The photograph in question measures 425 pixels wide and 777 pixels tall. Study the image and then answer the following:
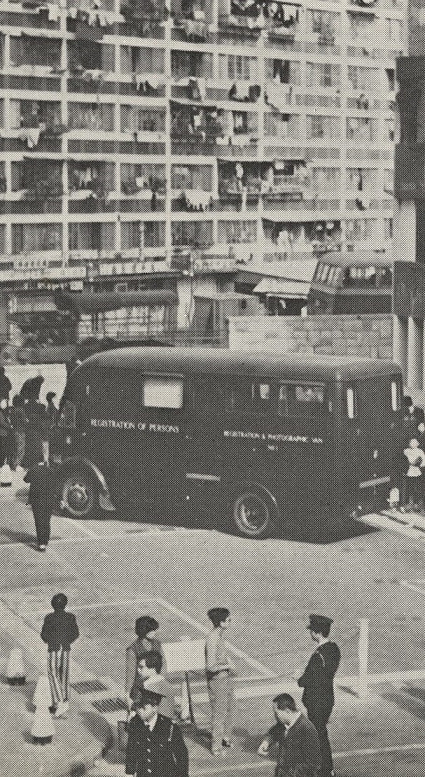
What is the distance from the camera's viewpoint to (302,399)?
31359mm

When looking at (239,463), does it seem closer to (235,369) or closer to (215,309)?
(235,369)

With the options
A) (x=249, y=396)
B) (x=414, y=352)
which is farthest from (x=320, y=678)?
(x=414, y=352)

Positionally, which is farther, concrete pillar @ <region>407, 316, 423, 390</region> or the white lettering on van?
concrete pillar @ <region>407, 316, 423, 390</region>

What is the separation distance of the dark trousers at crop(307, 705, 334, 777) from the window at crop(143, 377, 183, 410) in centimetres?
1538

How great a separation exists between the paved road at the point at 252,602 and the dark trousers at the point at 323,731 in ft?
4.78

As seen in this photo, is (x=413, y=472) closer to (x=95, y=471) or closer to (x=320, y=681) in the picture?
(x=95, y=471)

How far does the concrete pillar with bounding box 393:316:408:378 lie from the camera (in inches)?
1704

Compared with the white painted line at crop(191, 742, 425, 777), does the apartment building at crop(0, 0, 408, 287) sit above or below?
above

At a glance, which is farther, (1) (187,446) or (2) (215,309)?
(2) (215,309)

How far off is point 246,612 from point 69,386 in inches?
356

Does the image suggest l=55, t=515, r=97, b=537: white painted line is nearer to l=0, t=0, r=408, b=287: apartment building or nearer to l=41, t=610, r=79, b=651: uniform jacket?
l=41, t=610, r=79, b=651: uniform jacket

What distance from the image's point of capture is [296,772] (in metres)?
15.6

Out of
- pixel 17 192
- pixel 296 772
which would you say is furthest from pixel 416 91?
pixel 17 192

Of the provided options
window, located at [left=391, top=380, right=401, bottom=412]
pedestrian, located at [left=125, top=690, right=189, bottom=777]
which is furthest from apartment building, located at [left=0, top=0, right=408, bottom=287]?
pedestrian, located at [left=125, top=690, right=189, bottom=777]
